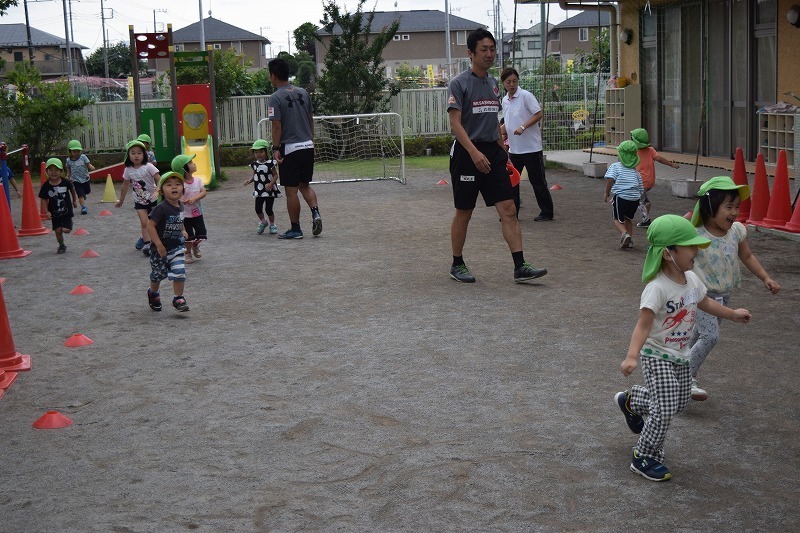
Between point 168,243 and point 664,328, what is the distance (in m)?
4.99

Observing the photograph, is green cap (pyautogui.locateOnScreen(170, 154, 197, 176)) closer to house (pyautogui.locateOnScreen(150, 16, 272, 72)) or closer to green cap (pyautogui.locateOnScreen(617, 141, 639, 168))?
green cap (pyautogui.locateOnScreen(617, 141, 639, 168))

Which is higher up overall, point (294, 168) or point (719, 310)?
point (294, 168)

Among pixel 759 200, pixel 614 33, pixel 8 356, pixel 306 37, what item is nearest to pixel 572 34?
pixel 306 37

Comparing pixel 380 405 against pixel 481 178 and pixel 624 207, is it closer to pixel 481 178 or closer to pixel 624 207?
pixel 481 178

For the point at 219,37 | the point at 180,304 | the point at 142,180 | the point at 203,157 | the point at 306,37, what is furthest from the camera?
the point at 219,37

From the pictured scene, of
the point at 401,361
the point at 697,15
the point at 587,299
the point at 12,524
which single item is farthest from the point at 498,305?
the point at 697,15

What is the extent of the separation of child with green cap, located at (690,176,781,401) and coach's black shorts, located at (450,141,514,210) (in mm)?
3579

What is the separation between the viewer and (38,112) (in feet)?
75.2

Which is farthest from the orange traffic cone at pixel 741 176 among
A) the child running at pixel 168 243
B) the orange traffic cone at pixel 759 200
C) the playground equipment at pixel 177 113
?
the playground equipment at pixel 177 113

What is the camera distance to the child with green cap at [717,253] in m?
5.39

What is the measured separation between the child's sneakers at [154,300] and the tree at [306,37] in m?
19.5

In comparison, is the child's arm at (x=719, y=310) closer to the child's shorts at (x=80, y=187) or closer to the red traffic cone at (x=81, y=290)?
the red traffic cone at (x=81, y=290)

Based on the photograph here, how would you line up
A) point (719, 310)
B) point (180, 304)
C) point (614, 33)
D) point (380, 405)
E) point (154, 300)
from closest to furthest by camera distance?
point (719, 310) → point (380, 405) → point (180, 304) → point (154, 300) → point (614, 33)

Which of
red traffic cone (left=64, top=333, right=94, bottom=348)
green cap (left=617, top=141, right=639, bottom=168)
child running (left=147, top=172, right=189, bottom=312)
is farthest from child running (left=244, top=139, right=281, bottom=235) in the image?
red traffic cone (left=64, top=333, right=94, bottom=348)
